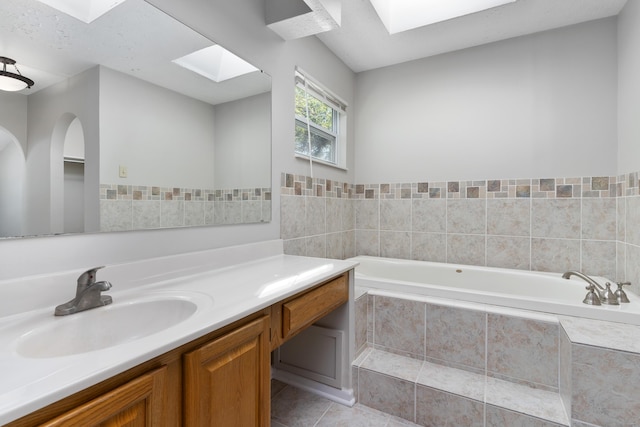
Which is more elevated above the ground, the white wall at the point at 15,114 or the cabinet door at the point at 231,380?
the white wall at the point at 15,114

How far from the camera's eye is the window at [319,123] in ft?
7.63

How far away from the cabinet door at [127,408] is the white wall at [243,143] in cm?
109

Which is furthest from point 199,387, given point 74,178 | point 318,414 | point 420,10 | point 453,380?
point 420,10

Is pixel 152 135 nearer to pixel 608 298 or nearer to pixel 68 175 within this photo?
pixel 68 175

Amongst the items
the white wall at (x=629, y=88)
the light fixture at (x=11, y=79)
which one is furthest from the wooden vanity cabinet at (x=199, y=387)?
the white wall at (x=629, y=88)

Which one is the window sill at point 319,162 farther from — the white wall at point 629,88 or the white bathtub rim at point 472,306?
the white wall at point 629,88

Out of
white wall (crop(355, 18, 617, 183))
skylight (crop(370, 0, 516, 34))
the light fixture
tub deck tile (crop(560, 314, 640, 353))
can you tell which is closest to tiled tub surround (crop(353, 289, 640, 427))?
tub deck tile (crop(560, 314, 640, 353))

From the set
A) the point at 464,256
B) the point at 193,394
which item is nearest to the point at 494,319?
the point at 464,256

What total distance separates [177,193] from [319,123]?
1.59m

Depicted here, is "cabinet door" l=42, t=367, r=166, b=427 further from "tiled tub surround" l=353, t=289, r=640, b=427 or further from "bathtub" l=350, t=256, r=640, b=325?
"bathtub" l=350, t=256, r=640, b=325

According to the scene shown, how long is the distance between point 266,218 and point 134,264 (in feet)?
2.80

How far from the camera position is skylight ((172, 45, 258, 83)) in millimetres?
1472

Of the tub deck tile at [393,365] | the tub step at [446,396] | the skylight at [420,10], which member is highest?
the skylight at [420,10]

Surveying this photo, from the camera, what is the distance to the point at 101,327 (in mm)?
948
